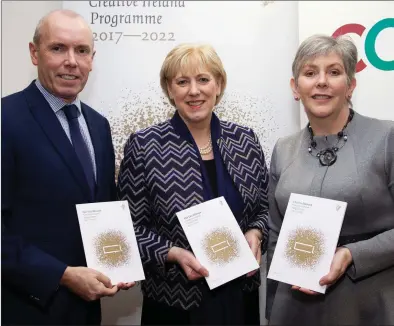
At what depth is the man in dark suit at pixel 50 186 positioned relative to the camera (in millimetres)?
2000

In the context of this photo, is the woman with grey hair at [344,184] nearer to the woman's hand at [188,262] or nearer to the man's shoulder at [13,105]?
the woman's hand at [188,262]

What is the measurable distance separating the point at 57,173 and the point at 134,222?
0.46 meters

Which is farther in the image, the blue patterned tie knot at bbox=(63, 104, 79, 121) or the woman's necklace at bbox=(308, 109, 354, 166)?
the blue patterned tie knot at bbox=(63, 104, 79, 121)

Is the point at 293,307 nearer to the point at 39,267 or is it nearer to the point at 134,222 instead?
the point at 134,222

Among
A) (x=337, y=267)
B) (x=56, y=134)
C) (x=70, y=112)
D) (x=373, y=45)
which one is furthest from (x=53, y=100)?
(x=373, y=45)

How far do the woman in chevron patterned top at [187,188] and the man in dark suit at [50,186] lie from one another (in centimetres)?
21

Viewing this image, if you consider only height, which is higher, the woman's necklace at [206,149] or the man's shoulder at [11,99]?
the man's shoulder at [11,99]

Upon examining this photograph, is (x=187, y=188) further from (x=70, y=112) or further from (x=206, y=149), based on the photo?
(x=70, y=112)

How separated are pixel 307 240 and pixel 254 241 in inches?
13.2

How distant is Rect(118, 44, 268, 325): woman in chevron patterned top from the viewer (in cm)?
221

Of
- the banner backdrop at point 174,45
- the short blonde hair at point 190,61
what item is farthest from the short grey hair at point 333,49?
the banner backdrop at point 174,45

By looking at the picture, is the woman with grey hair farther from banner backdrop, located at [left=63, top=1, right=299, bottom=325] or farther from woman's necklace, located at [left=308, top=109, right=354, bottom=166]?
banner backdrop, located at [left=63, top=1, right=299, bottom=325]

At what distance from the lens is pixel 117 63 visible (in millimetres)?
3121

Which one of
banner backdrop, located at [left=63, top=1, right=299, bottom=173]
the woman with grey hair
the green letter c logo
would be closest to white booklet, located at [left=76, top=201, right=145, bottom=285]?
the woman with grey hair
